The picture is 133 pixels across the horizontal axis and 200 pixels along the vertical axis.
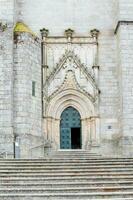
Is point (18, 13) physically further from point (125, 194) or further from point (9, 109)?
point (125, 194)

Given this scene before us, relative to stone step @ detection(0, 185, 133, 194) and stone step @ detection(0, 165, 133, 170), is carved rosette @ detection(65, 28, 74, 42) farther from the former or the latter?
stone step @ detection(0, 185, 133, 194)

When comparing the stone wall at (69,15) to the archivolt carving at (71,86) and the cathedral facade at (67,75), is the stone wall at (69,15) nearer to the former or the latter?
the cathedral facade at (67,75)

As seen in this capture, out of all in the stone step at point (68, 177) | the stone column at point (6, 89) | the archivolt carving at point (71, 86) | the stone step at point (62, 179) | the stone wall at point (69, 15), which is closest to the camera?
the stone step at point (62, 179)

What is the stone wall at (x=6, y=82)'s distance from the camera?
19375 mm

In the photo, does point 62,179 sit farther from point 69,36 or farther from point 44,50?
point 69,36

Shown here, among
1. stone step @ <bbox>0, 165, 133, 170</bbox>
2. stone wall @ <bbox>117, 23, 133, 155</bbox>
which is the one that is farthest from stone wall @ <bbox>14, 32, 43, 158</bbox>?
stone step @ <bbox>0, 165, 133, 170</bbox>

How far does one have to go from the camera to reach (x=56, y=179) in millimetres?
12641

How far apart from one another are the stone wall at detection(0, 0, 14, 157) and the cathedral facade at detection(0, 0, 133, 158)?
1.6 inches

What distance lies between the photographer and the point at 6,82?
65.3 feet

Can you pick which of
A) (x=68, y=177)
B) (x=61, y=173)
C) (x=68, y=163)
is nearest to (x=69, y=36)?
(x=68, y=163)

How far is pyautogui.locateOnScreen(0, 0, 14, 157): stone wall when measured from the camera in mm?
19375

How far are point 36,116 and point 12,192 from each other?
9.40 meters

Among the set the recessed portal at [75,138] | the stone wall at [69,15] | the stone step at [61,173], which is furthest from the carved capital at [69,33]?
the stone step at [61,173]

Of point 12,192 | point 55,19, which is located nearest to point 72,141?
point 55,19
